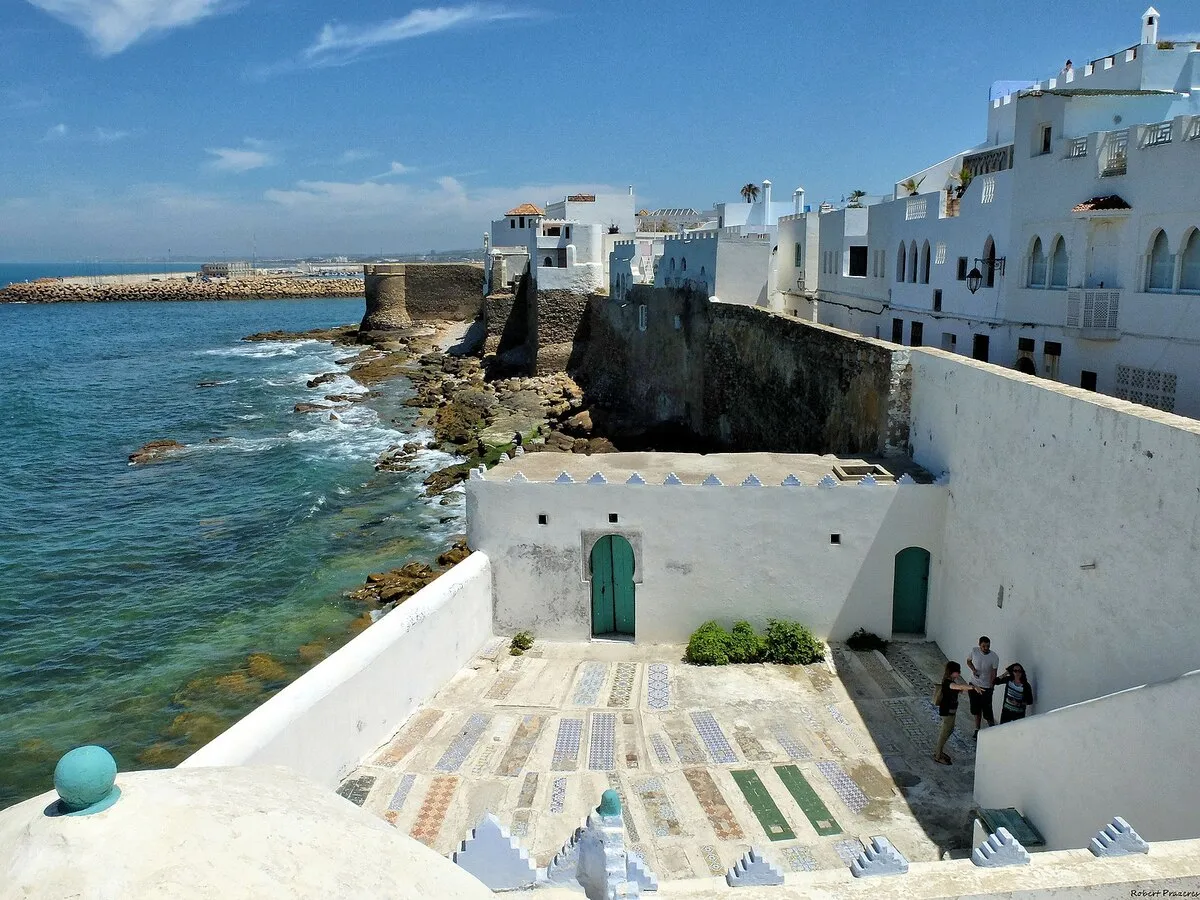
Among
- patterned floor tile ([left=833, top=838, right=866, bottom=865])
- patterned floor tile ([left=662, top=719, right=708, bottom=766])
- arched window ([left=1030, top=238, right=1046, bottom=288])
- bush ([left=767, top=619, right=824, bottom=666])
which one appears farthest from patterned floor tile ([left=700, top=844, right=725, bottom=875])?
arched window ([left=1030, top=238, right=1046, bottom=288])

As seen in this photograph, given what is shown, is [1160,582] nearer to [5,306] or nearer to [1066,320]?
[1066,320]

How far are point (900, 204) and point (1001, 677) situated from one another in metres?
14.1

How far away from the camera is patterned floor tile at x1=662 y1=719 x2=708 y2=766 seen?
341 inches

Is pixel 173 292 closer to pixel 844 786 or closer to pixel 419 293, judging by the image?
pixel 419 293

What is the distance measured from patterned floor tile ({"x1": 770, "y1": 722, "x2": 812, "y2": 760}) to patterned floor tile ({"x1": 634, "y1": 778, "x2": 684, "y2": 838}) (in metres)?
1.39

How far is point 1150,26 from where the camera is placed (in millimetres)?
17953

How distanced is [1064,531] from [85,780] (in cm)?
792

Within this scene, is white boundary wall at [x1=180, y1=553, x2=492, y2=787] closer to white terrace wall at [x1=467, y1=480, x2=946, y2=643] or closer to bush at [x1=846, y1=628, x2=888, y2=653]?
white terrace wall at [x1=467, y1=480, x2=946, y2=643]

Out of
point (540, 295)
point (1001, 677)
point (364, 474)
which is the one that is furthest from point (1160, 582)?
point (540, 295)

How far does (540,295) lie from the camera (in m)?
36.0

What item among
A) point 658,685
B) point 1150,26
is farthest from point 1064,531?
point 1150,26

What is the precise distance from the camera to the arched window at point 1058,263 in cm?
1380

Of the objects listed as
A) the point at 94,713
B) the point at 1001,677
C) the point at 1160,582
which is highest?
the point at 1160,582

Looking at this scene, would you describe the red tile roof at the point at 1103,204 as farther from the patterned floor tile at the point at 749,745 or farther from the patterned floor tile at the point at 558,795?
the patterned floor tile at the point at 558,795
